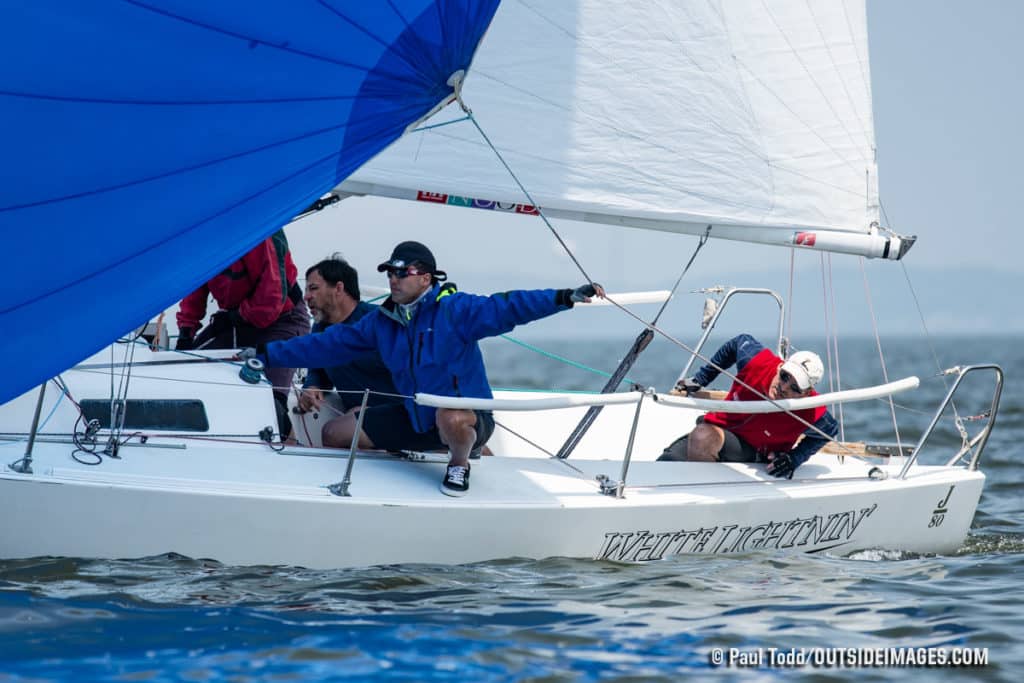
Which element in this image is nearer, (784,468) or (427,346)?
(427,346)

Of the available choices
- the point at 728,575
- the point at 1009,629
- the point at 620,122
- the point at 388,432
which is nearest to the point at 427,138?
the point at 620,122

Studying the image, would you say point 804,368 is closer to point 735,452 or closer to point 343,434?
point 735,452

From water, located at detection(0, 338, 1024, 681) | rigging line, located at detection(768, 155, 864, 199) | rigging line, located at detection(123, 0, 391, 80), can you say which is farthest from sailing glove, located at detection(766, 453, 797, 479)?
rigging line, located at detection(123, 0, 391, 80)

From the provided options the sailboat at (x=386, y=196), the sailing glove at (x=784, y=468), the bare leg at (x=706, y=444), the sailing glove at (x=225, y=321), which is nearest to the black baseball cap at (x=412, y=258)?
the sailboat at (x=386, y=196)

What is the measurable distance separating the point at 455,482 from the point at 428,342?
0.60 metres

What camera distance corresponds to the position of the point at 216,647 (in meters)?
3.83

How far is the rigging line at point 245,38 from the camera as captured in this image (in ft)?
13.1

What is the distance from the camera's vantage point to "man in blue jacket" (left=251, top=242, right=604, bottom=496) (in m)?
4.82

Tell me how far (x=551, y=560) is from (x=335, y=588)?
0.94m

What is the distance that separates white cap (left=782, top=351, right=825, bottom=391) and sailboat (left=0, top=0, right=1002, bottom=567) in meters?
0.21

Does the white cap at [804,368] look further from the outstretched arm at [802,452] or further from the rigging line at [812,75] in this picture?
the rigging line at [812,75]

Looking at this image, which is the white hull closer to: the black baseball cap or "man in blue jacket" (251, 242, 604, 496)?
"man in blue jacket" (251, 242, 604, 496)

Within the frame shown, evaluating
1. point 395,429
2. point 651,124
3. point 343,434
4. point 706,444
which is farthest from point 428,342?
point 706,444

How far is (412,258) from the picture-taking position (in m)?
4.95
